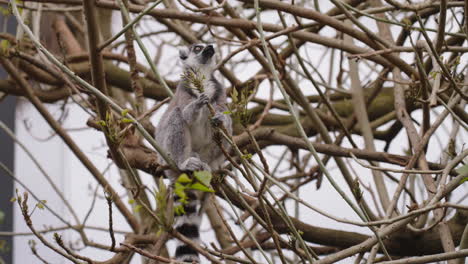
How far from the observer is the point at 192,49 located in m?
3.95

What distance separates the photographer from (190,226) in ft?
10.8

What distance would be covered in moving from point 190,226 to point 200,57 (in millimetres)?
1248

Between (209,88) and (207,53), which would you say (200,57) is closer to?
(207,53)

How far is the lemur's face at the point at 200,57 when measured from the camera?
3.87 meters

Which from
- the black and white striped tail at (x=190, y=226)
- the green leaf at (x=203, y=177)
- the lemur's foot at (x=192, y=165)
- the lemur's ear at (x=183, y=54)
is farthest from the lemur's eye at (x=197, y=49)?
the green leaf at (x=203, y=177)

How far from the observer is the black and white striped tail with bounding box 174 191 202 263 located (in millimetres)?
3080

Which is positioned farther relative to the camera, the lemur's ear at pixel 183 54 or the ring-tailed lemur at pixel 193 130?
the lemur's ear at pixel 183 54

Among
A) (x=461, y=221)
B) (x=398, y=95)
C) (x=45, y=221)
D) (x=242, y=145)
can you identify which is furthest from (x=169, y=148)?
(x=45, y=221)

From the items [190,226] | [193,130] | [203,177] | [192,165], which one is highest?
[193,130]

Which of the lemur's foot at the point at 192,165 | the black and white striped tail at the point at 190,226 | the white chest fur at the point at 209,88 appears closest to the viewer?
the black and white striped tail at the point at 190,226

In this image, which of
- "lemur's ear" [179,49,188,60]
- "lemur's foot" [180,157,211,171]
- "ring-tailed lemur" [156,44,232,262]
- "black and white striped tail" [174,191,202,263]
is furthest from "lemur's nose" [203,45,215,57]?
"black and white striped tail" [174,191,202,263]

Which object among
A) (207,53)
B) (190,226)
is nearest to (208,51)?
(207,53)

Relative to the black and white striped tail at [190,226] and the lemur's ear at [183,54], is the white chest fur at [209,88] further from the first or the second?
the black and white striped tail at [190,226]

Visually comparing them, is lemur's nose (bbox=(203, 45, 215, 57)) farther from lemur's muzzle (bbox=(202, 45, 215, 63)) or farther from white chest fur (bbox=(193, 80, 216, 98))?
white chest fur (bbox=(193, 80, 216, 98))
